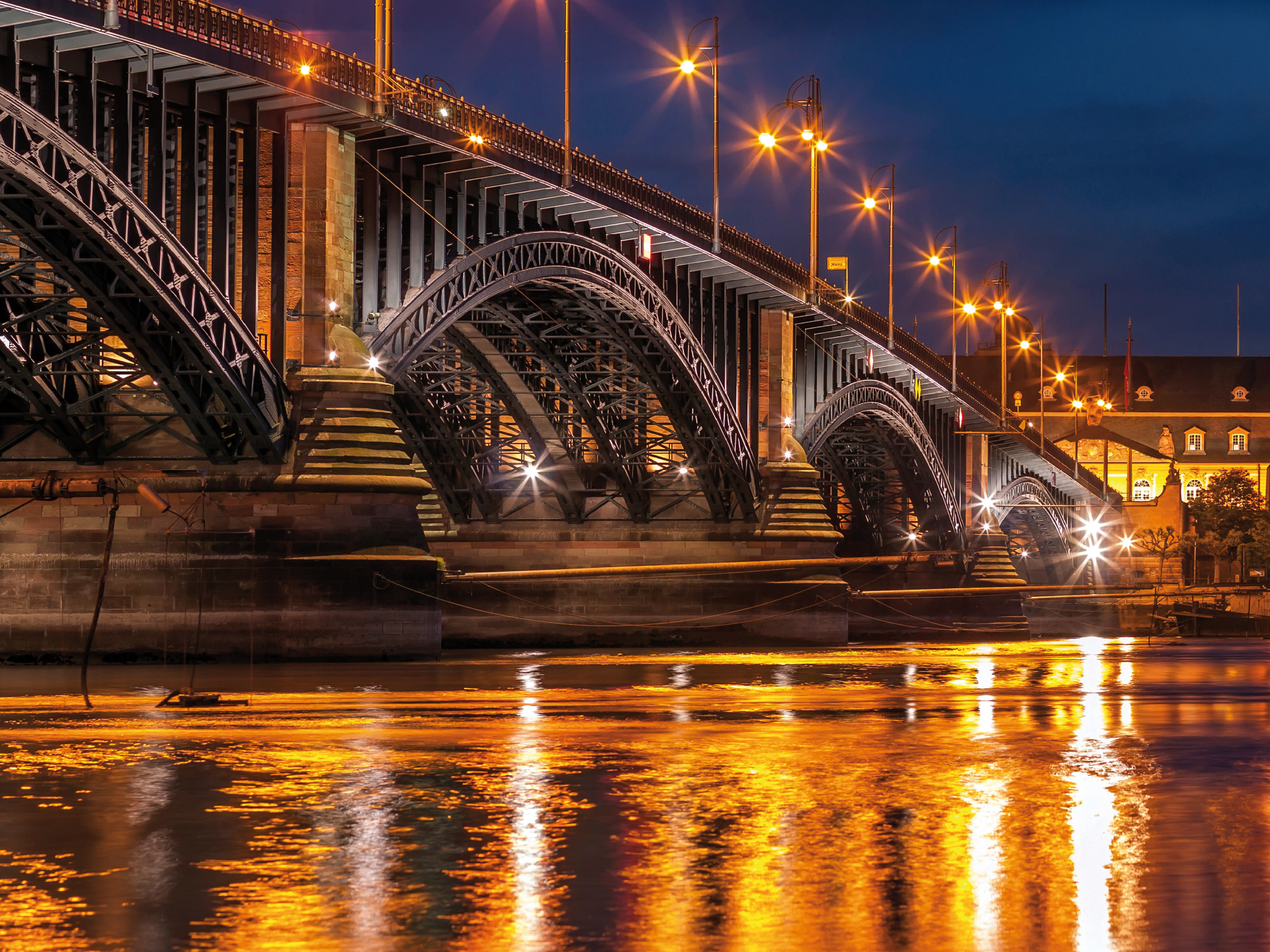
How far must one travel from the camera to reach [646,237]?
48969mm

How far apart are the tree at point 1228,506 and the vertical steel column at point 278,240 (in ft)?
368

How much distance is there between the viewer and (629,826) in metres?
13.2

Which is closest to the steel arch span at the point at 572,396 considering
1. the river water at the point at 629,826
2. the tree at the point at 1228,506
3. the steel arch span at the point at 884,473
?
the steel arch span at the point at 884,473

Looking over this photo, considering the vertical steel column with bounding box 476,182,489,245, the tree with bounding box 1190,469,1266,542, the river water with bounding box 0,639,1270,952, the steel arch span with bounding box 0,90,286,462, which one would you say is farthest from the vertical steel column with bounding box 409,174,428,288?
the tree with bounding box 1190,469,1266,542

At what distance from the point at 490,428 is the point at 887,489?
3283cm

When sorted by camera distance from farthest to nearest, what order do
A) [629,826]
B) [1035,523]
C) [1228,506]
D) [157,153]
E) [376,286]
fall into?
[1228,506], [1035,523], [376,286], [157,153], [629,826]

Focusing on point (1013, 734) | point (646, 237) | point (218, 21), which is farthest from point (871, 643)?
point (1013, 734)

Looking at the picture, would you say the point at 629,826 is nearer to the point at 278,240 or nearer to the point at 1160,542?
the point at 278,240

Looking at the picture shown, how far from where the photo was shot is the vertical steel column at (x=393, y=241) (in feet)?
126

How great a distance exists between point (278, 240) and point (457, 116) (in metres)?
6.18

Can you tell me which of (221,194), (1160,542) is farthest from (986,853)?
(1160,542)

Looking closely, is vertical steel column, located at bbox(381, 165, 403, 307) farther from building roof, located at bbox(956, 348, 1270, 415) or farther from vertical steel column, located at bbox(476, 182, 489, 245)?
building roof, located at bbox(956, 348, 1270, 415)

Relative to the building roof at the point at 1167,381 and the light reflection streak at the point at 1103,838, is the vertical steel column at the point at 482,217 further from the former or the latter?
the building roof at the point at 1167,381

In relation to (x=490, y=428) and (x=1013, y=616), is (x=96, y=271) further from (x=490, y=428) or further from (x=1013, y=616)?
(x=1013, y=616)
